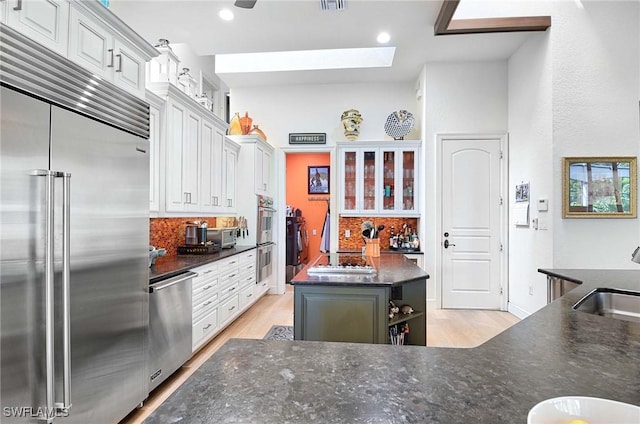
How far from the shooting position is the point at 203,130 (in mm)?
3756

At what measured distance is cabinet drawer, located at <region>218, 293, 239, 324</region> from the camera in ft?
12.0

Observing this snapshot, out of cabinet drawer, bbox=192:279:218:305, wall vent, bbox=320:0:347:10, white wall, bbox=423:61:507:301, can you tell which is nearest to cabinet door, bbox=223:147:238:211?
cabinet drawer, bbox=192:279:218:305

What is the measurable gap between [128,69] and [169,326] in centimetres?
180

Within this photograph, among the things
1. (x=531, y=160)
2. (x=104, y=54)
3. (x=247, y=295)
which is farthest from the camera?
(x=247, y=295)

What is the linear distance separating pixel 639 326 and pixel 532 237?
2907 mm

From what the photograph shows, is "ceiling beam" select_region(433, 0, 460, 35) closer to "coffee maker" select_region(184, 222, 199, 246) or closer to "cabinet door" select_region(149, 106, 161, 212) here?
"cabinet door" select_region(149, 106, 161, 212)

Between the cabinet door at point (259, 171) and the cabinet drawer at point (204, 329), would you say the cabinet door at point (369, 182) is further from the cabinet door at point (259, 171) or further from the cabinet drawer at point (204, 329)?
the cabinet drawer at point (204, 329)

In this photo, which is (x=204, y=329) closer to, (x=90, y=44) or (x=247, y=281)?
(x=247, y=281)

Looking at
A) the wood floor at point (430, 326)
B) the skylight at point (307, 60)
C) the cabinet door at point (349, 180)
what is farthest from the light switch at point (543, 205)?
the skylight at point (307, 60)

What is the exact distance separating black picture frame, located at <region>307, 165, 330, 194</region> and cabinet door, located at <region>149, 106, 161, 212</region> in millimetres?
4364

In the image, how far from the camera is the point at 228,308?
384 cm

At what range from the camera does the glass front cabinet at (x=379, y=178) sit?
5.07 metres

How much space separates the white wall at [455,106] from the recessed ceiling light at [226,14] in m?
2.67

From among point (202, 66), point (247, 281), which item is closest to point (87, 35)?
point (247, 281)
